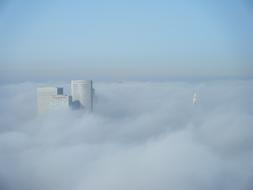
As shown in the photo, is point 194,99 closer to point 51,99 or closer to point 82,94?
point 82,94

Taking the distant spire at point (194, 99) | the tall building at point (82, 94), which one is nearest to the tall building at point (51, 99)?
the tall building at point (82, 94)

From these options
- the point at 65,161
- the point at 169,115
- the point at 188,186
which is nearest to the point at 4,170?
the point at 65,161

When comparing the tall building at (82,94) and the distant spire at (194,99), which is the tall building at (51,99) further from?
the distant spire at (194,99)

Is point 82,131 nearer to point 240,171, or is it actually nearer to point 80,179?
point 80,179

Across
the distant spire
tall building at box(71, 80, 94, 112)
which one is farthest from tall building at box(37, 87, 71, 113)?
the distant spire

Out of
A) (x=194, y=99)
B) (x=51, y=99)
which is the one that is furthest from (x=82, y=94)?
(x=194, y=99)

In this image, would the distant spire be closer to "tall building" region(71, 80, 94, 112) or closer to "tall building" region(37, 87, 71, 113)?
"tall building" region(71, 80, 94, 112)
